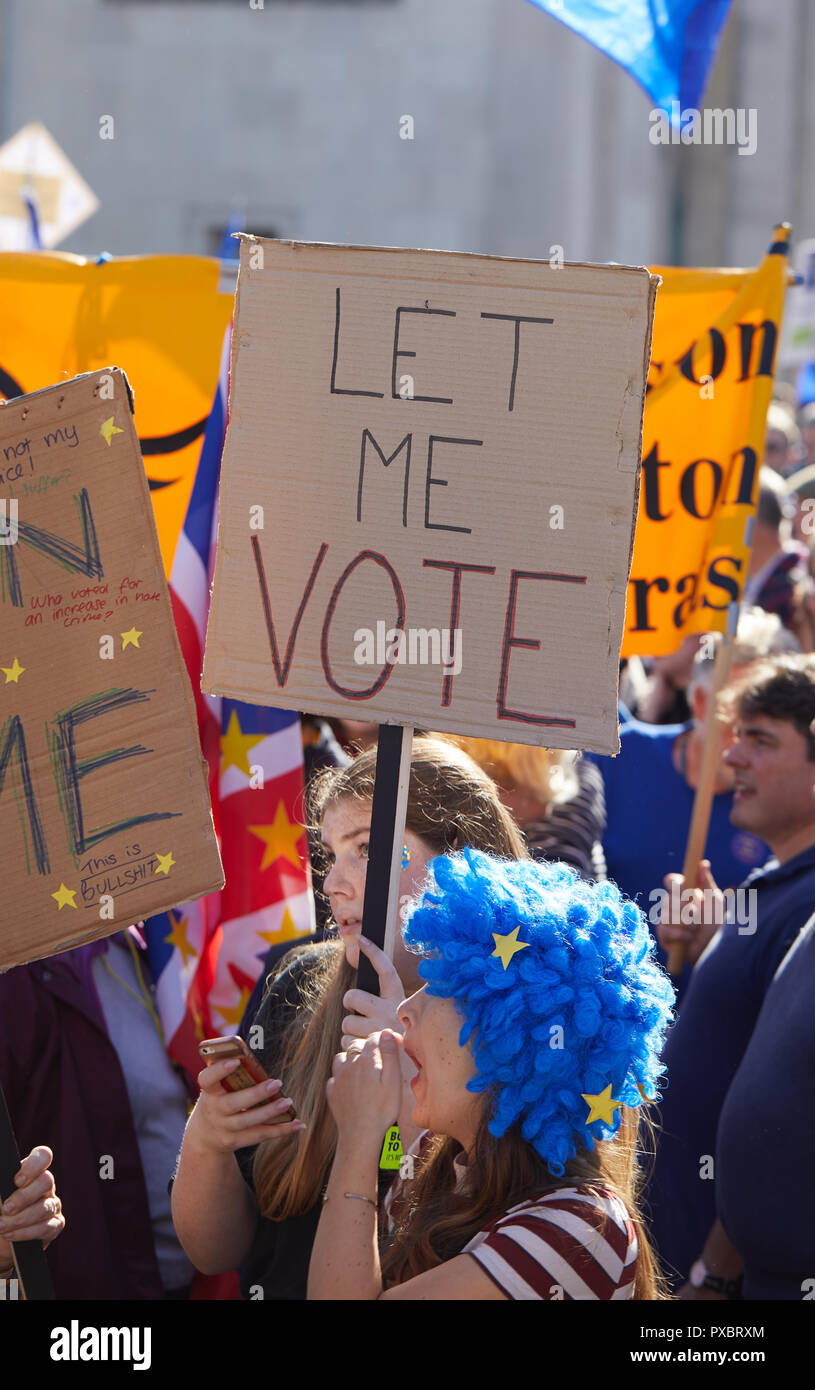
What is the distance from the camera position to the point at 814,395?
809 centimetres

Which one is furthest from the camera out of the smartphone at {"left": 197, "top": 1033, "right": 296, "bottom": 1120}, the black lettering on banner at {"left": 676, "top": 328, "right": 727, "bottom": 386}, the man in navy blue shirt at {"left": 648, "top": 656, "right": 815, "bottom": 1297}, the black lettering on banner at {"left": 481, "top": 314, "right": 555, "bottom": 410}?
the black lettering on banner at {"left": 676, "top": 328, "right": 727, "bottom": 386}

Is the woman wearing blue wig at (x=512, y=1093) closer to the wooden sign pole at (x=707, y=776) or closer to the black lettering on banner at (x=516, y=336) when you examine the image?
the black lettering on banner at (x=516, y=336)

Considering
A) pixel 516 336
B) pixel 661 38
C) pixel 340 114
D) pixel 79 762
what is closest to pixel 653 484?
pixel 661 38

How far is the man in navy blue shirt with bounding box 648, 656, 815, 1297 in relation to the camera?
293cm

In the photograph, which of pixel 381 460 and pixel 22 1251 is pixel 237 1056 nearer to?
pixel 22 1251

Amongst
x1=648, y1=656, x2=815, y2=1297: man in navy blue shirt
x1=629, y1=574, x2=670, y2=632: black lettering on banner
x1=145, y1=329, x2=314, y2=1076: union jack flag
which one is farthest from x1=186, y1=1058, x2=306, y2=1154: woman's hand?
x1=629, y1=574, x2=670, y2=632: black lettering on banner

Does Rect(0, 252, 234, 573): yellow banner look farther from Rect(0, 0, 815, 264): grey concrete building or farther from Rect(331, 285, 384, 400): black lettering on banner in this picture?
Rect(0, 0, 815, 264): grey concrete building

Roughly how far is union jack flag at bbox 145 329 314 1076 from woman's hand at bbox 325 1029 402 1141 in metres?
1.26

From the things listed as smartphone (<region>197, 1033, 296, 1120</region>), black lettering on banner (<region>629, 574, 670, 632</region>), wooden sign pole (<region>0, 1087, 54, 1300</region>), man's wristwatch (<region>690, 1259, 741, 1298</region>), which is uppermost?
black lettering on banner (<region>629, 574, 670, 632</region>)

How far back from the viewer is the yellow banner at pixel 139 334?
139 inches

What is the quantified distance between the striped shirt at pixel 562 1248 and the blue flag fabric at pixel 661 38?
9.52 feet

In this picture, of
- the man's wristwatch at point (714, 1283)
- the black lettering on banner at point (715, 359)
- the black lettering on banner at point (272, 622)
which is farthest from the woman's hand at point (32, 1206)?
the black lettering on banner at point (715, 359)
